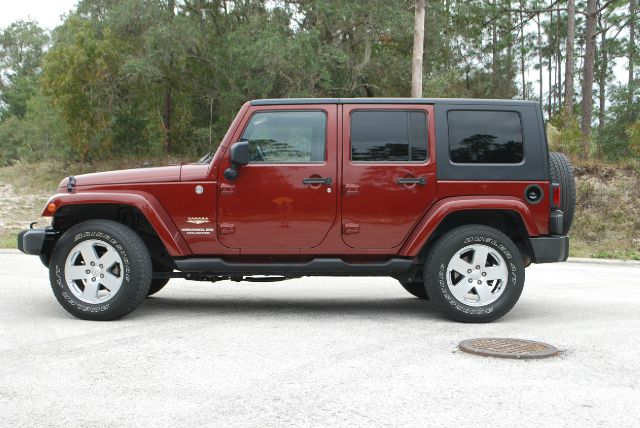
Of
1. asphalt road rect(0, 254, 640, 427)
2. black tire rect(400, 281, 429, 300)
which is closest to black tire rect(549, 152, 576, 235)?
asphalt road rect(0, 254, 640, 427)

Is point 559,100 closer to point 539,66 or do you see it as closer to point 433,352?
point 539,66

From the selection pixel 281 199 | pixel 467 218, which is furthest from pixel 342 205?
pixel 467 218

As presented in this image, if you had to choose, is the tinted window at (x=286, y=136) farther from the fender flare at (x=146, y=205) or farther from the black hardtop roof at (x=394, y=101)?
the fender flare at (x=146, y=205)

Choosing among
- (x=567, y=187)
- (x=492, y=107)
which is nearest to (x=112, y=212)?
(x=492, y=107)

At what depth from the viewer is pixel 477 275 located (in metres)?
7.04

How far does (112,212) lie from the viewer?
7469 millimetres

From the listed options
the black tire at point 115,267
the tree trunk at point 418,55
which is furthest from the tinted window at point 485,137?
the tree trunk at point 418,55

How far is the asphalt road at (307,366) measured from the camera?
421cm

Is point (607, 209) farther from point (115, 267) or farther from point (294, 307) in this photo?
point (115, 267)

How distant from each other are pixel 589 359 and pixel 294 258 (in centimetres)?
280

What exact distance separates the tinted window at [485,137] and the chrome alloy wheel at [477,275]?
2.78 ft

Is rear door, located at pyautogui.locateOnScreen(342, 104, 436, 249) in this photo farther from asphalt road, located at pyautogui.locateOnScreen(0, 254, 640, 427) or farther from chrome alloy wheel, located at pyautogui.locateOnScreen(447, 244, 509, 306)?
asphalt road, located at pyautogui.locateOnScreen(0, 254, 640, 427)

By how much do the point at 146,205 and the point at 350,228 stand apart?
6.13 ft

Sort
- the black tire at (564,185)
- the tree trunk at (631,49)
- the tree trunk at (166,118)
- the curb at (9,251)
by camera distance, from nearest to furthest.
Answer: the black tire at (564,185) → the curb at (9,251) → the tree trunk at (166,118) → the tree trunk at (631,49)
